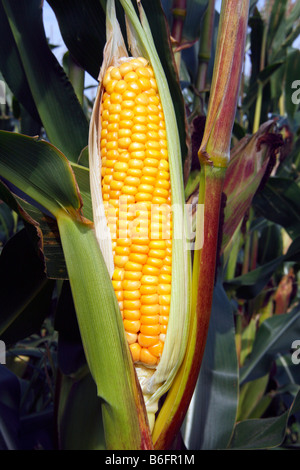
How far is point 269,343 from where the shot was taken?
5.05 feet

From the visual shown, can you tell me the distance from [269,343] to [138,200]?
1054mm

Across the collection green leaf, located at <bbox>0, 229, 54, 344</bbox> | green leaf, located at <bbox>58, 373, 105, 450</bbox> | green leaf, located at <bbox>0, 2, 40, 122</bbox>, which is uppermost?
green leaf, located at <bbox>0, 2, 40, 122</bbox>

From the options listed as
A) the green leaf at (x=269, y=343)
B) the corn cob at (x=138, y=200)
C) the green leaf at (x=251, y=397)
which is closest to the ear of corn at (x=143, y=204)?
the corn cob at (x=138, y=200)

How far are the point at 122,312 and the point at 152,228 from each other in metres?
0.17

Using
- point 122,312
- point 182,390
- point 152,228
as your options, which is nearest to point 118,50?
point 152,228

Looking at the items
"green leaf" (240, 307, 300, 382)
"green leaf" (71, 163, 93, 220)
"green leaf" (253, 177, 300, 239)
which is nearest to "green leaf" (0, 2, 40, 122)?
"green leaf" (71, 163, 93, 220)

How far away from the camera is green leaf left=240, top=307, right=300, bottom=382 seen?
152cm

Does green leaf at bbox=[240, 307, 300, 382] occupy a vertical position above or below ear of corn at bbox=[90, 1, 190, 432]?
below

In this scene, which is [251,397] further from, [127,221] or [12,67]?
[12,67]

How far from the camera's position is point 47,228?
85 centimetres

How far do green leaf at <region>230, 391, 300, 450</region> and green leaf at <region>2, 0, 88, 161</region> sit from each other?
0.96 metres

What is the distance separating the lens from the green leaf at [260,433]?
1.12 m

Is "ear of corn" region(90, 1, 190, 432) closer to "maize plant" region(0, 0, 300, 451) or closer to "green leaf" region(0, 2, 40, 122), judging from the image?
"maize plant" region(0, 0, 300, 451)
